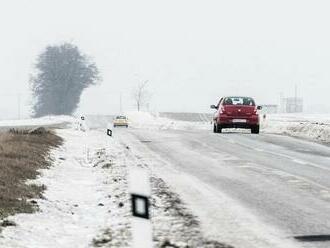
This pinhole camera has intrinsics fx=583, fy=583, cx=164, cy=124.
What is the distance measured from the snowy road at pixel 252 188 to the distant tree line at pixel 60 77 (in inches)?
2907

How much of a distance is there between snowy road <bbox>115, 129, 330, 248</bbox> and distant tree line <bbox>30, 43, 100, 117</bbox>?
73.8 m

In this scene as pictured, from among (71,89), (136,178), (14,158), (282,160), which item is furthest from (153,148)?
(71,89)

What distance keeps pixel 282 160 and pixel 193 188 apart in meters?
5.45

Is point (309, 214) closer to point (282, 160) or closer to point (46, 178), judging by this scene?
point (46, 178)

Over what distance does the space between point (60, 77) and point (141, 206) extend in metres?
88.0

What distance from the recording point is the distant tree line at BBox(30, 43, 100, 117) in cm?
8994

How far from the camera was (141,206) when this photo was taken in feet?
13.1

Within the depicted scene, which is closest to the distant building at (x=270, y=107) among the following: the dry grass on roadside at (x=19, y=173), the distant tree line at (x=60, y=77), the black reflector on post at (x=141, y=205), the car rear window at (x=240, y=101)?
the distant tree line at (x=60, y=77)

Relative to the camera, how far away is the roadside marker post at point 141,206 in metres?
3.92

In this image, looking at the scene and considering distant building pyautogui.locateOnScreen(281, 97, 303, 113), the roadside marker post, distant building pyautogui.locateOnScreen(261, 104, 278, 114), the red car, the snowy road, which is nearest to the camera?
the roadside marker post

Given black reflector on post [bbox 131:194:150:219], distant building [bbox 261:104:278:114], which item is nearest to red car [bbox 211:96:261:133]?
black reflector on post [bbox 131:194:150:219]

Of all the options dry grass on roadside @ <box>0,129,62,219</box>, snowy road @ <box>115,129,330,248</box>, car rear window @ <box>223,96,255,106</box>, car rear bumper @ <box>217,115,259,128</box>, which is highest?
car rear window @ <box>223,96,255,106</box>

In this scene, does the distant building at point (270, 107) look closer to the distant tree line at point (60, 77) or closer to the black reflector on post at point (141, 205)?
the distant tree line at point (60, 77)

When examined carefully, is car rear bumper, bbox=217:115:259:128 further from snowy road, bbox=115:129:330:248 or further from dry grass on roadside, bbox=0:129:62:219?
dry grass on roadside, bbox=0:129:62:219
